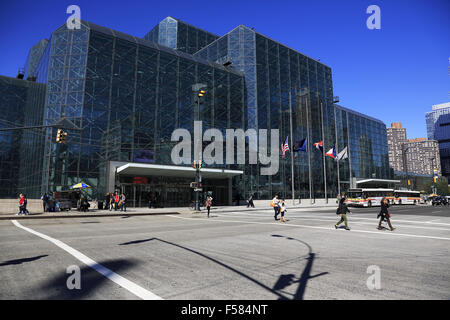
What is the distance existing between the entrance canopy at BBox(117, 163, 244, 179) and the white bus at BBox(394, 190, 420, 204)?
2900 cm

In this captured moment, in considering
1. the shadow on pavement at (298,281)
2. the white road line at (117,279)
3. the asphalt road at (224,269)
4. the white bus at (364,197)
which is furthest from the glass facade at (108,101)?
the shadow on pavement at (298,281)

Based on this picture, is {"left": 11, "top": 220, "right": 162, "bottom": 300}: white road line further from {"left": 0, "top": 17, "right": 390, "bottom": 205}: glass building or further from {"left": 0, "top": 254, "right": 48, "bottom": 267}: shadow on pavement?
{"left": 0, "top": 17, "right": 390, "bottom": 205}: glass building

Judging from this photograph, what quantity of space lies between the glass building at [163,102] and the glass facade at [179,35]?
335mm

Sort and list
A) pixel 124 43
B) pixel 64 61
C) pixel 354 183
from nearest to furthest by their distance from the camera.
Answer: pixel 64 61, pixel 124 43, pixel 354 183

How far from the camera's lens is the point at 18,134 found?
162ft

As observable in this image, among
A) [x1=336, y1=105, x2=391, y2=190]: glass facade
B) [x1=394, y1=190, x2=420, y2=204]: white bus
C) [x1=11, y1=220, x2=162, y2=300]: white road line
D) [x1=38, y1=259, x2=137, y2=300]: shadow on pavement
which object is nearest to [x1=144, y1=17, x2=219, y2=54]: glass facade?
[x1=336, y1=105, x2=391, y2=190]: glass facade

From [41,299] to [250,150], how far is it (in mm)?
43127

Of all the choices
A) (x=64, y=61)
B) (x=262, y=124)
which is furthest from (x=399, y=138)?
(x=64, y=61)

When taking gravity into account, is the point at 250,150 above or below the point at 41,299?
above

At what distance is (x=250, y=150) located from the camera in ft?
152

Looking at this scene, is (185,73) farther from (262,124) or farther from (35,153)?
(35,153)

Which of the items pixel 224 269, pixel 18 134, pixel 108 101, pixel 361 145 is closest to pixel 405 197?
pixel 361 145

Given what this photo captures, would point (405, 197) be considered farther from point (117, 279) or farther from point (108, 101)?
point (117, 279)

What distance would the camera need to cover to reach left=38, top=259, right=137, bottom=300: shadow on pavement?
Result: 402 cm
